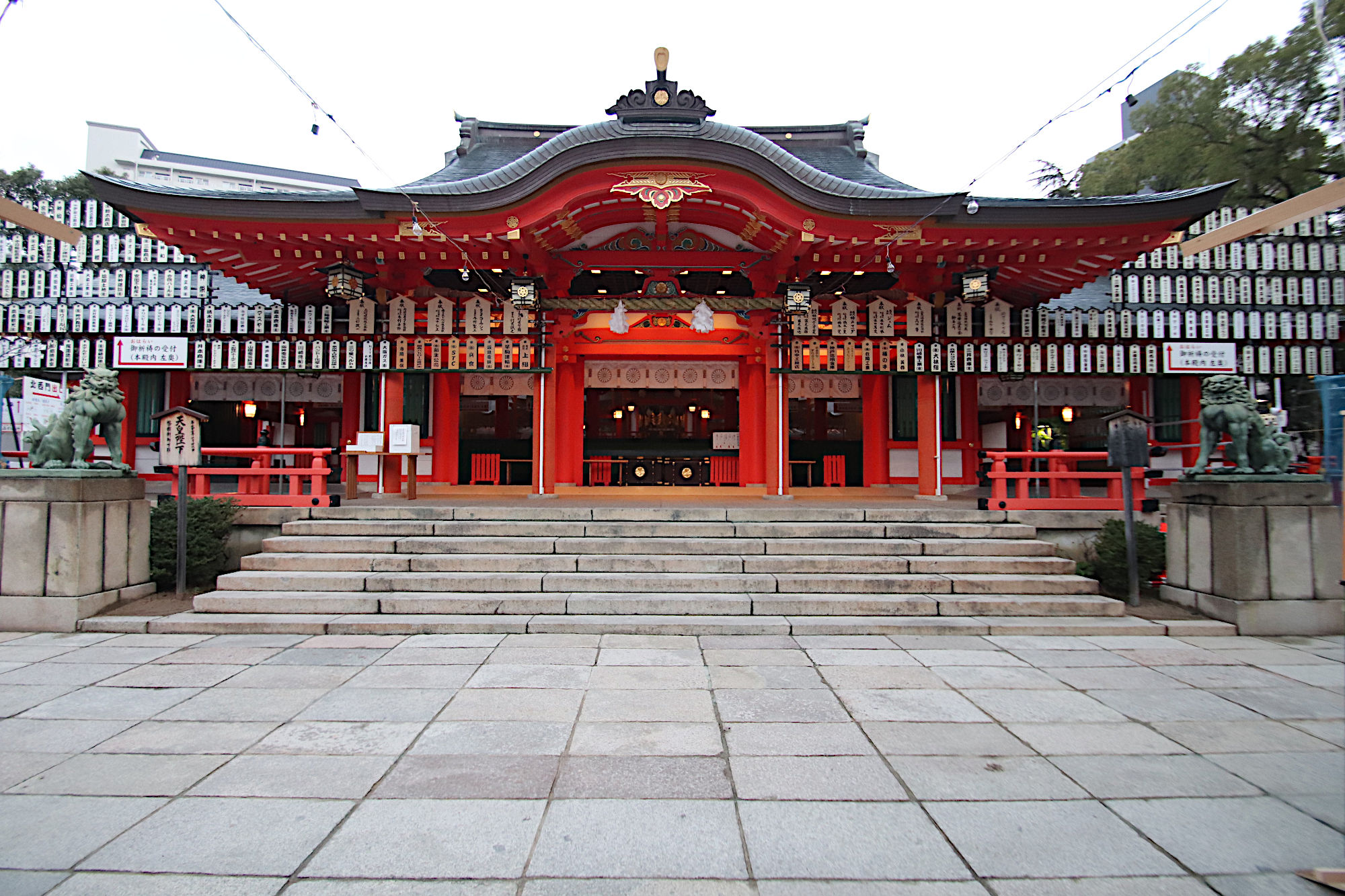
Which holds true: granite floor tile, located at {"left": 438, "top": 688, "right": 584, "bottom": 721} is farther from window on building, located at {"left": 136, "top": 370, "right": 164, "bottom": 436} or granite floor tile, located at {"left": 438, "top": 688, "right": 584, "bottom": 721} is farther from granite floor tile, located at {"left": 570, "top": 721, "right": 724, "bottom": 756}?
window on building, located at {"left": 136, "top": 370, "right": 164, "bottom": 436}

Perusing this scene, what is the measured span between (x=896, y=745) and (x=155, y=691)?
4.75m

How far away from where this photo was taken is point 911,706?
4.10 m

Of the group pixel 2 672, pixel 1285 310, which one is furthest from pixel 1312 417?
pixel 2 672

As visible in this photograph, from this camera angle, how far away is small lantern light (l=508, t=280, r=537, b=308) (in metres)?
9.86

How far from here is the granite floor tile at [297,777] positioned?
295 centimetres

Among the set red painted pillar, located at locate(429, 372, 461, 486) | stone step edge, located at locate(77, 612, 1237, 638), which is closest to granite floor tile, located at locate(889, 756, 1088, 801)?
stone step edge, located at locate(77, 612, 1237, 638)

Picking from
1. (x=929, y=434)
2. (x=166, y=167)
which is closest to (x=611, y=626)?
(x=929, y=434)

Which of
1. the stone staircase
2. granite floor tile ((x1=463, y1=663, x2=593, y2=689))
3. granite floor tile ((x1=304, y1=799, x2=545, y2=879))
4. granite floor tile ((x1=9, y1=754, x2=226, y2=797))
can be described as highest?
the stone staircase

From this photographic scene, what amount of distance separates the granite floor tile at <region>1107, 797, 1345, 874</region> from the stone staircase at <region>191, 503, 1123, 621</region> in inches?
131

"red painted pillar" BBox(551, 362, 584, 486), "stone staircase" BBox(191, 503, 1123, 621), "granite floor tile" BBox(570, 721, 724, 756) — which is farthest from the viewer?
"red painted pillar" BBox(551, 362, 584, 486)

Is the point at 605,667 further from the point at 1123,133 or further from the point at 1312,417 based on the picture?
the point at 1123,133

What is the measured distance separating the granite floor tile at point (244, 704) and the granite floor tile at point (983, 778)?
139 inches

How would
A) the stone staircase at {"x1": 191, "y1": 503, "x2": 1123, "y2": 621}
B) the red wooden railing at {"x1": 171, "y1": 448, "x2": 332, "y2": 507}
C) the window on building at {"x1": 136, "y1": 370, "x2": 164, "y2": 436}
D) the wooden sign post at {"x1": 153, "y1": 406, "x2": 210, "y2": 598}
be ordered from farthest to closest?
the window on building at {"x1": 136, "y1": 370, "x2": 164, "y2": 436} < the red wooden railing at {"x1": 171, "y1": 448, "x2": 332, "y2": 507} < the wooden sign post at {"x1": 153, "y1": 406, "x2": 210, "y2": 598} < the stone staircase at {"x1": 191, "y1": 503, "x2": 1123, "y2": 621}

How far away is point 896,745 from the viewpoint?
350cm
